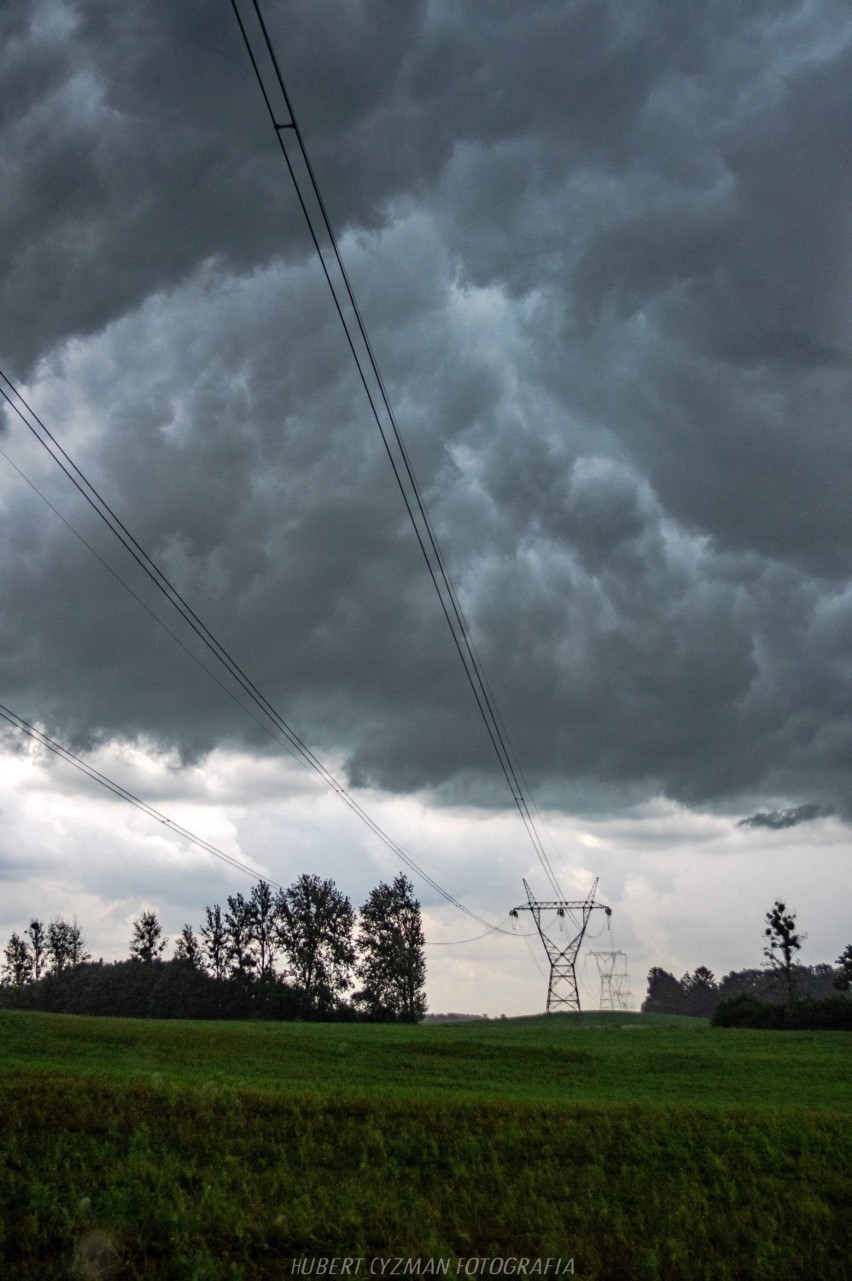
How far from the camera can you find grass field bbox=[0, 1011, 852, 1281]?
16156mm

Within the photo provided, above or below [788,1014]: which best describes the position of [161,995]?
below

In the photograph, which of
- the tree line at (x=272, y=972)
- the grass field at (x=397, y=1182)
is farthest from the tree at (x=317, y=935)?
the grass field at (x=397, y=1182)

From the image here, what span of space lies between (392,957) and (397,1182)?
439 ft

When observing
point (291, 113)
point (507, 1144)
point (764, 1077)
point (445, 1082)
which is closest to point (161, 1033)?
point (445, 1082)

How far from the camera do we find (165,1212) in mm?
17047

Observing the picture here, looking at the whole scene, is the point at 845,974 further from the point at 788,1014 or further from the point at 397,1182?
the point at 397,1182

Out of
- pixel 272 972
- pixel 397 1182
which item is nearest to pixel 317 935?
pixel 272 972

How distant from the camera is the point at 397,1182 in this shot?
65.5 ft

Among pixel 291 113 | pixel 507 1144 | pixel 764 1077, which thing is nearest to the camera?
pixel 291 113

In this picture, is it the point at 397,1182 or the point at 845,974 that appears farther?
the point at 845,974

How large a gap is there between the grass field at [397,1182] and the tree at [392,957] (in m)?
112

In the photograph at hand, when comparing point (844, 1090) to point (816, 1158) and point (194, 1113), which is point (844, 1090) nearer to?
point (816, 1158)

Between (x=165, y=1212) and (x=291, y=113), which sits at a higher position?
(x=291, y=113)

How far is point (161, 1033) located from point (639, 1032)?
152 ft
